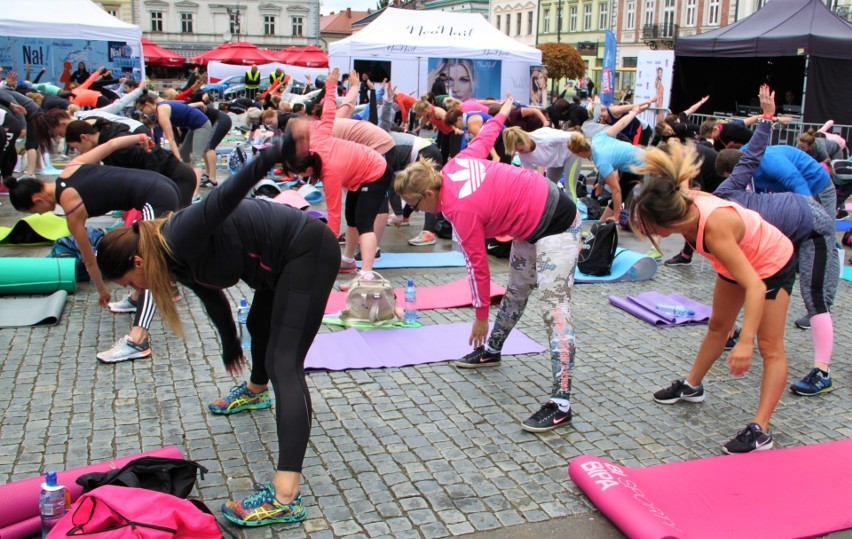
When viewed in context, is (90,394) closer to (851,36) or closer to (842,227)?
(842,227)

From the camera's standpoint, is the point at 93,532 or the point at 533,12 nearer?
the point at 93,532

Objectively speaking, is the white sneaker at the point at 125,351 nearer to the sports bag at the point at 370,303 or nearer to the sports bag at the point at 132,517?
the sports bag at the point at 370,303

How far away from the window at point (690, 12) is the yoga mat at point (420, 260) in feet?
140

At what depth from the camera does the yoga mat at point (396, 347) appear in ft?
16.6

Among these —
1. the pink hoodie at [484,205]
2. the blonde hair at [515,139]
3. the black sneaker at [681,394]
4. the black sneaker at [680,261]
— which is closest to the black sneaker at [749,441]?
the black sneaker at [681,394]

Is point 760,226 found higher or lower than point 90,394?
higher

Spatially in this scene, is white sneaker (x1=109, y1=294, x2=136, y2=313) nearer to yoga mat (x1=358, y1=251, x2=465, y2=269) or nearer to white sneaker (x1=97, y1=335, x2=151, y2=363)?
white sneaker (x1=97, y1=335, x2=151, y2=363)

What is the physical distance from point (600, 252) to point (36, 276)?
499 centimetres

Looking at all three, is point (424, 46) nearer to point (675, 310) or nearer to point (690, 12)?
point (675, 310)

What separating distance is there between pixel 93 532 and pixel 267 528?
761 mm

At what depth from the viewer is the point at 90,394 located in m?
4.51

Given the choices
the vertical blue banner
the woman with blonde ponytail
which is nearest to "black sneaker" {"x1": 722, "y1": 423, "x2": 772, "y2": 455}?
the woman with blonde ponytail

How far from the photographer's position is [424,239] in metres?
8.76

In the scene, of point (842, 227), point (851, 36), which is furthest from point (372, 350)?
point (851, 36)
